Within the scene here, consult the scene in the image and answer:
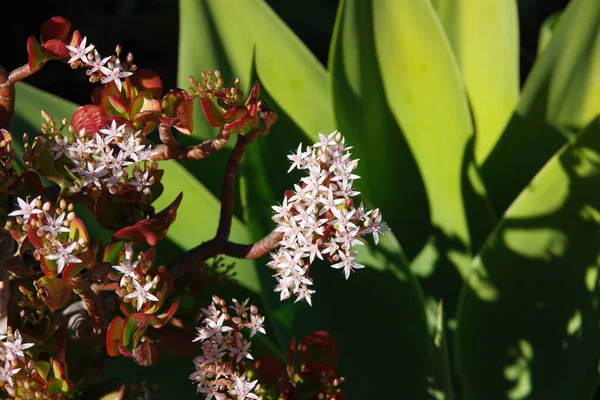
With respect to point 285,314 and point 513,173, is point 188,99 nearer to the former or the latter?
point 285,314

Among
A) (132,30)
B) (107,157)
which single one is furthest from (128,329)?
(132,30)

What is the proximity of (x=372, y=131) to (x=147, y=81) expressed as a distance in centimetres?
34

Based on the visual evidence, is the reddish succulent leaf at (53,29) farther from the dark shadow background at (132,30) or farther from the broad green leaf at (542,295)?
the dark shadow background at (132,30)

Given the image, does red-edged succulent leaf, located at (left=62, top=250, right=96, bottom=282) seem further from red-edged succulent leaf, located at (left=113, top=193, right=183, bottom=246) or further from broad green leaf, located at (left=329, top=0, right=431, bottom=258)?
broad green leaf, located at (left=329, top=0, right=431, bottom=258)

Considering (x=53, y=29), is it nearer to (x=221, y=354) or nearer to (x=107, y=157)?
(x=107, y=157)

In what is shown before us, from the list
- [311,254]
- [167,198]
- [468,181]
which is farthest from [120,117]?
[468,181]

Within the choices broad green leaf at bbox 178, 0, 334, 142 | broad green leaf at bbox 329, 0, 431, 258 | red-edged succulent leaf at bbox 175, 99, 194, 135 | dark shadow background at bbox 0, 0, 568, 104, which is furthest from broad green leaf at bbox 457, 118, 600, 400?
dark shadow background at bbox 0, 0, 568, 104

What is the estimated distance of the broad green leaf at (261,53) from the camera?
31.4 inches

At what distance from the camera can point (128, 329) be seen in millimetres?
445

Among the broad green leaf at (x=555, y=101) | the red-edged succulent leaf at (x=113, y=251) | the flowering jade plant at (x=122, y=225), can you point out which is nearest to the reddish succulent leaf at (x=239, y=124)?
the flowering jade plant at (x=122, y=225)

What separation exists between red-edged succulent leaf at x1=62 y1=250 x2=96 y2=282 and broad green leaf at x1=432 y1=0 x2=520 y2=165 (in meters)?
0.57

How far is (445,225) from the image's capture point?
0.79 m

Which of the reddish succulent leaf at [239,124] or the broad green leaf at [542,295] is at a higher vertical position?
the reddish succulent leaf at [239,124]

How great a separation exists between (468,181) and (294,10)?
2.15 ft
